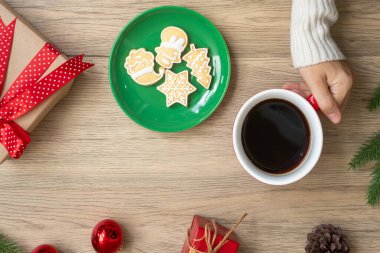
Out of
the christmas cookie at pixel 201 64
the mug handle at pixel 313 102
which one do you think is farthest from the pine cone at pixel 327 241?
the christmas cookie at pixel 201 64

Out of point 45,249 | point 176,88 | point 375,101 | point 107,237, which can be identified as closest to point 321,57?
point 375,101

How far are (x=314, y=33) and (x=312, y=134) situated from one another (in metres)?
0.19

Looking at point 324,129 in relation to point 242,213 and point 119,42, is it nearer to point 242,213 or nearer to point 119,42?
point 242,213

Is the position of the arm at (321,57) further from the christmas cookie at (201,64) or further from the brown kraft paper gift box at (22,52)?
the brown kraft paper gift box at (22,52)

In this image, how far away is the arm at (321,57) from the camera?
2.58ft

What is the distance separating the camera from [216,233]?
789mm

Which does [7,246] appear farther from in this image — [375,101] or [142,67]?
[375,101]

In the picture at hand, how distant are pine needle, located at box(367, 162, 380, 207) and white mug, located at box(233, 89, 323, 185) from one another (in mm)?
178

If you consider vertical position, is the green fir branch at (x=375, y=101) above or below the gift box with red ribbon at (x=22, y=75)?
below

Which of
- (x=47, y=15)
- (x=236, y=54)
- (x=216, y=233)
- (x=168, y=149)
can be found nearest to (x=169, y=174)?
(x=168, y=149)

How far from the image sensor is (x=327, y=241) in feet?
2.72

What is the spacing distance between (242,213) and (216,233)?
105mm

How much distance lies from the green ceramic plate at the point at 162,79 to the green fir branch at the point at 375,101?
0.99 ft

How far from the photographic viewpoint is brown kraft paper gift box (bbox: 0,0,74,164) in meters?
0.81
